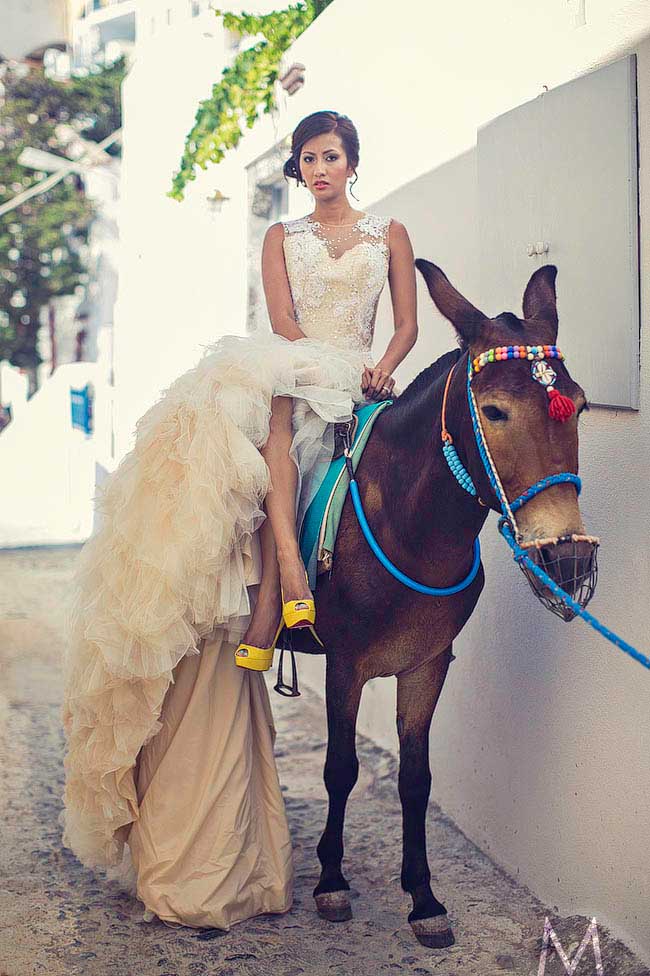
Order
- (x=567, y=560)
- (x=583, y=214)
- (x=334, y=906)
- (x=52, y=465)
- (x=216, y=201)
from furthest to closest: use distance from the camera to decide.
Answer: (x=52, y=465)
(x=216, y=201)
(x=334, y=906)
(x=583, y=214)
(x=567, y=560)

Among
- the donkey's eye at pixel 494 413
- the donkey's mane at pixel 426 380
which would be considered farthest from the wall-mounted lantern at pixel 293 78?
the donkey's eye at pixel 494 413

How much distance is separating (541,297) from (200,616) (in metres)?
1.30

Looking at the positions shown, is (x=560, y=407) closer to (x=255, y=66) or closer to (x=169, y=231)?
(x=255, y=66)

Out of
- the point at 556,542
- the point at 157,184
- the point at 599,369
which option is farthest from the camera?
the point at 157,184

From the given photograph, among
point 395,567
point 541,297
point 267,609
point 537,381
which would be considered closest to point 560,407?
point 537,381

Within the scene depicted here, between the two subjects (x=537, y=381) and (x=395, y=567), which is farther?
(x=395, y=567)

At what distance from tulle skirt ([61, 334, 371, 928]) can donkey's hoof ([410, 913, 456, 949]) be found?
1.46 ft

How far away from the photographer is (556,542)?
2.30 metres

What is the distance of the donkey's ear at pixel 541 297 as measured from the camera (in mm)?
2645

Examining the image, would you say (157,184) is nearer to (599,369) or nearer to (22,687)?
(22,687)

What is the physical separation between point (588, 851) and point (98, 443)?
9474 millimetres

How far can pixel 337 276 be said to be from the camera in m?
3.44

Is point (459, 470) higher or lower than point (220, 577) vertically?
higher

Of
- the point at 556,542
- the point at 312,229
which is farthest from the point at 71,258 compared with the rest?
the point at 556,542
